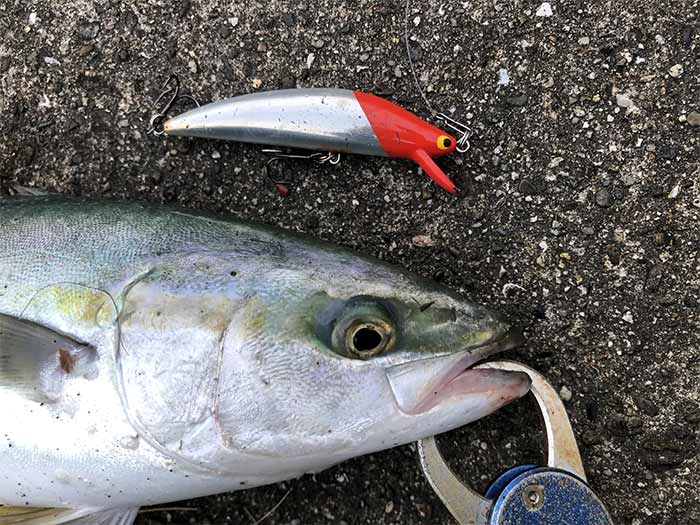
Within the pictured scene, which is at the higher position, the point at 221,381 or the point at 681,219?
the point at 681,219

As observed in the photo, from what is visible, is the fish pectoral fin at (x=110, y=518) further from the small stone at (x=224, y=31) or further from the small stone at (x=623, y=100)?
the small stone at (x=623, y=100)

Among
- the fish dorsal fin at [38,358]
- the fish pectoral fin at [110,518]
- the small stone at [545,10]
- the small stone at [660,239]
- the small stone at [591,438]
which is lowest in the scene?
the fish pectoral fin at [110,518]

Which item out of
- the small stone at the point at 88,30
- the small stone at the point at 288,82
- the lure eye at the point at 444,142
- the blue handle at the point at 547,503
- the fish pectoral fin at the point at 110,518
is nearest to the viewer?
the blue handle at the point at 547,503

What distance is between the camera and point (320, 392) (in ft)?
5.26

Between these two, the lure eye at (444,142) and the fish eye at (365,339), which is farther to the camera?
the lure eye at (444,142)

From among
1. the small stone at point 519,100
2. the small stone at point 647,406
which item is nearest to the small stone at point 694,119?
the small stone at point 519,100

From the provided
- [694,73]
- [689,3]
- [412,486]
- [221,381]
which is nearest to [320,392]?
[221,381]

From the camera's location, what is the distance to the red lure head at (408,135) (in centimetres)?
210

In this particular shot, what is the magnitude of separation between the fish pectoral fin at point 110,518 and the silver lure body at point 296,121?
1358mm

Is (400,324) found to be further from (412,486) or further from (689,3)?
(689,3)

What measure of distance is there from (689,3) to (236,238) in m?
1.84

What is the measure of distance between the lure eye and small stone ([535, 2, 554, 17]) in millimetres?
632

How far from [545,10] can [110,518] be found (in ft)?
7.87

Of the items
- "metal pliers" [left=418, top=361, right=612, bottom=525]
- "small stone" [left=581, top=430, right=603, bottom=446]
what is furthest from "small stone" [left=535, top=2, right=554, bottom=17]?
"small stone" [left=581, top=430, right=603, bottom=446]
